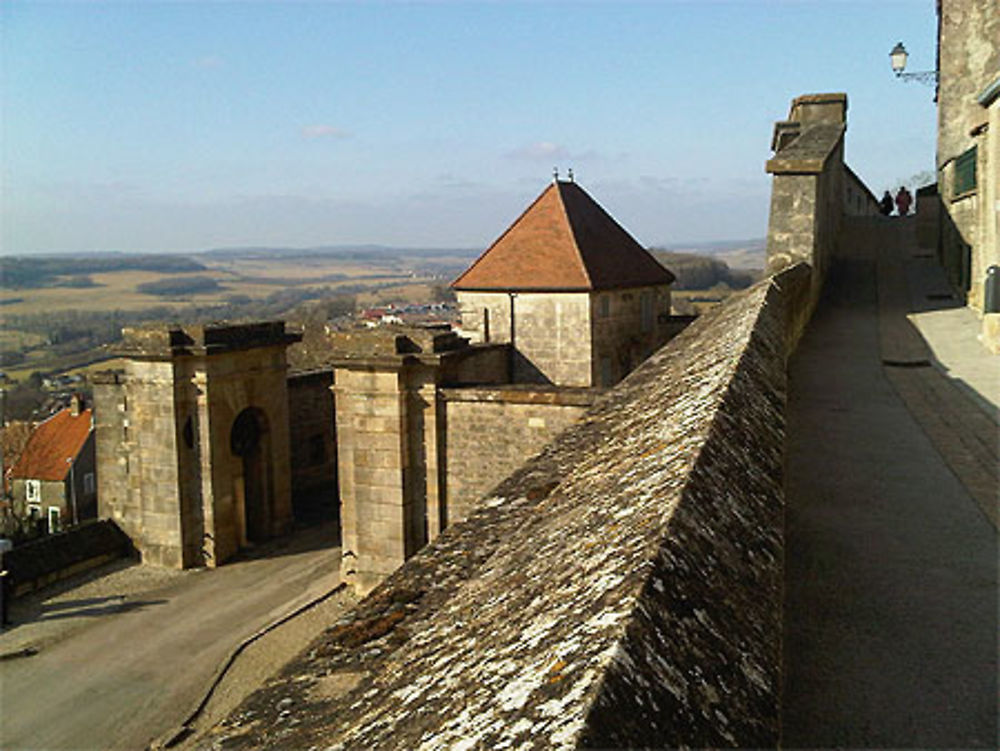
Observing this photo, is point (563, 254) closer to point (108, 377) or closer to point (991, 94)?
point (108, 377)

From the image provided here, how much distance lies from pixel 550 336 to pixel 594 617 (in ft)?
62.2

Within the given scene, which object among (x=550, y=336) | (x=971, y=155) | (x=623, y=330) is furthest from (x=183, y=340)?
(x=971, y=155)

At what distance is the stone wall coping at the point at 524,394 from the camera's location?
13.7 m

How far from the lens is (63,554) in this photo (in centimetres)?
1638

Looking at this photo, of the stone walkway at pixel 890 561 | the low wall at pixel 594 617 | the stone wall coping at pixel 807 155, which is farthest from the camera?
the stone wall coping at pixel 807 155

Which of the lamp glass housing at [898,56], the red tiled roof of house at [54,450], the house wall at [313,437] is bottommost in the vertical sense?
the red tiled roof of house at [54,450]

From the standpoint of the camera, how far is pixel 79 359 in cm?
8344

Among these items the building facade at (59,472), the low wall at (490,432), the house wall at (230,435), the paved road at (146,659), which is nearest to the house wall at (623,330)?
the low wall at (490,432)

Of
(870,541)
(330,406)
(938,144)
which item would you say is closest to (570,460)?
(870,541)

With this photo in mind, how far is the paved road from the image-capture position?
A: 10906 millimetres

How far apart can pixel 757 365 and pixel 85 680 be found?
1097cm

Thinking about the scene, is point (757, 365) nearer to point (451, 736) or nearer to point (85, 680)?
point (451, 736)

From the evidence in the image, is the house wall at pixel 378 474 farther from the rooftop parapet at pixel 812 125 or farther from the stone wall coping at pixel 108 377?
the rooftop parapet at pixel 812 125

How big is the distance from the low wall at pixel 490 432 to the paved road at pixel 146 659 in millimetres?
2868
